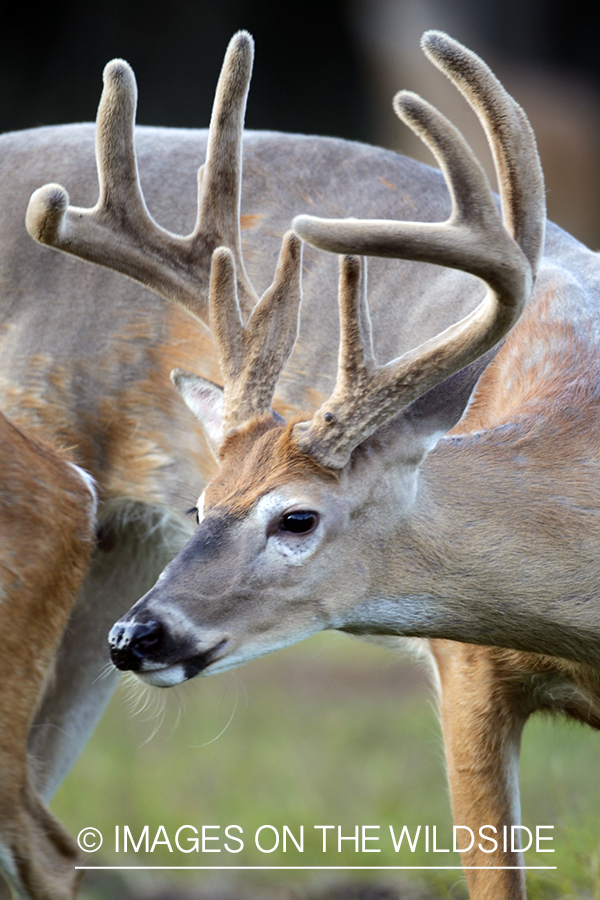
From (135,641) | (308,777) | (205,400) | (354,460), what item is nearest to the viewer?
(135,641)

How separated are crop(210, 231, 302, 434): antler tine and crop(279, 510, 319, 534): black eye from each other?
0.32m

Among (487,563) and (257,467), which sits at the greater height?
(257,467)

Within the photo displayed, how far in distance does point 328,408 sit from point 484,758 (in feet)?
4.23

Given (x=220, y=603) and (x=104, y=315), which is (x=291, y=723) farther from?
(x=220, y=603)

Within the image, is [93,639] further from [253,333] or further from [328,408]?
[328,408]

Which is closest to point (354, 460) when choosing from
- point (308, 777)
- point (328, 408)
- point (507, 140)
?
point (328, 408)

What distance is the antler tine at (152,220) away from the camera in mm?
3428

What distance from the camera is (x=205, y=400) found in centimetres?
337

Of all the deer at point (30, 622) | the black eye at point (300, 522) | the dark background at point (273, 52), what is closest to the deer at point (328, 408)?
the black eye at point (300, 522)

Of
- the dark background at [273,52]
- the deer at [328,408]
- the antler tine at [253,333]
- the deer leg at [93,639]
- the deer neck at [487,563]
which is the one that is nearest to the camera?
the deer at [328,408]

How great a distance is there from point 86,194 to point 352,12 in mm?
9800

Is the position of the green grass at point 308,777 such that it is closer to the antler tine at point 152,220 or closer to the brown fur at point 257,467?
the brown fur at point 257,467

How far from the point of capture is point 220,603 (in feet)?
8.93

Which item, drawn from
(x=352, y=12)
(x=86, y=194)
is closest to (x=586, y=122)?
(x=352, y=12)
